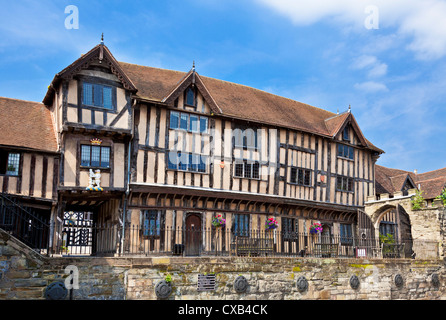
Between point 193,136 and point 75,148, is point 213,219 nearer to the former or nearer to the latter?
point 193,136

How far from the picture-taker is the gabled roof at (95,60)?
1805 cm

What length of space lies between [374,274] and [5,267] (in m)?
13.1

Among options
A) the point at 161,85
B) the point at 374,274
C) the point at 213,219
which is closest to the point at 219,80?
the point at 161,85

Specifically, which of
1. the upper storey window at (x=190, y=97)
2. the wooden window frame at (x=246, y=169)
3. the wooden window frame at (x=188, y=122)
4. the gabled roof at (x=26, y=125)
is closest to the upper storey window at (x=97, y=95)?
the gabled roof at (x=26, y=125)

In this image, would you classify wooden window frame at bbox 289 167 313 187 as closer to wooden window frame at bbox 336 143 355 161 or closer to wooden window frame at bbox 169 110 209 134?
wooden window frame at bbox 336 143 355 161

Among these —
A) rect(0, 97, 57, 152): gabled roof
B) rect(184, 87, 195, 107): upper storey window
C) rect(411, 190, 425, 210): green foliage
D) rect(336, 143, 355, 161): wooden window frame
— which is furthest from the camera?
rect(336, 143, 355, 161): wooden window frame

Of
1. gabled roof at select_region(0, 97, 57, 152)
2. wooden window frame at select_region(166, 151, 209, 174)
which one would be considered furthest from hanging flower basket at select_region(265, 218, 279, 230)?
gabled roof at select_region(0, 97, 57, 152)

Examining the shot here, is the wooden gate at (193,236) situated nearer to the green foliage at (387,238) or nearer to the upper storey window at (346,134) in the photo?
the upper storey window at (346,134)

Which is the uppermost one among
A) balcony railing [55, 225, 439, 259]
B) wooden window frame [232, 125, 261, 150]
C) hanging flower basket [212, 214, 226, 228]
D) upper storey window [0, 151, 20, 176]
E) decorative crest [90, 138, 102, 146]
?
wooden window frame [232, 125, 261, 150]

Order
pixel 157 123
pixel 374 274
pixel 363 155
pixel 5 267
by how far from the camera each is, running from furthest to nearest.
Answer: pixel 363 155, pixel 157 123, pixel 374 274, pixel 5 267

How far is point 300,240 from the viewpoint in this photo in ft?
78.1

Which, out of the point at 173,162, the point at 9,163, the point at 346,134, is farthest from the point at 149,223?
the point at 346,134

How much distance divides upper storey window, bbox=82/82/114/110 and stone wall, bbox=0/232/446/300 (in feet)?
27.9

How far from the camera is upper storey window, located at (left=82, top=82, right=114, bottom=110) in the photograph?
18.5m
